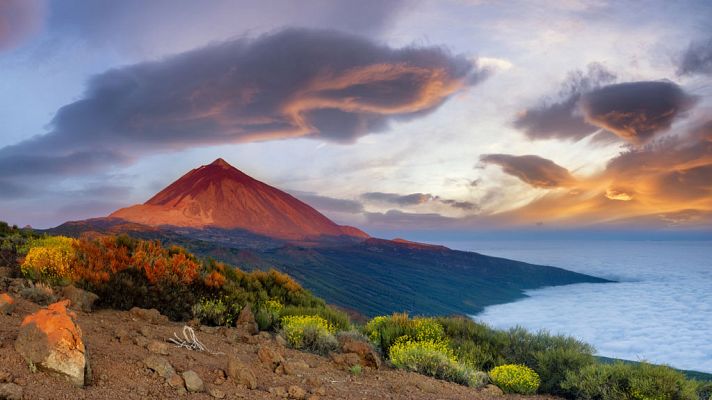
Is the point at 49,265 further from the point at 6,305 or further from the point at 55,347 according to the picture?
the point at 55,347

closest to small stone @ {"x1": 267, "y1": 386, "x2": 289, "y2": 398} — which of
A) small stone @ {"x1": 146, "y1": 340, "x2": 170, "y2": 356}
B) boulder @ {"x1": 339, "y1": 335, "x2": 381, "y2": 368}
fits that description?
small stone @ {"x1": 146, "y1": 340, "x2": 170, "y2": 356}

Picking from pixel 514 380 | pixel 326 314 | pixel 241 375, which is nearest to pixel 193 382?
pixel 241 375

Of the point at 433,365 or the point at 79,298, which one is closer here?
the point at 79,298

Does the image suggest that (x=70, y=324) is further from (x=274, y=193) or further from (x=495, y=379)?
(x=274, y=193)

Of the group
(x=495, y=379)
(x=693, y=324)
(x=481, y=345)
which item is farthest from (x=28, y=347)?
(x=693, y=324)

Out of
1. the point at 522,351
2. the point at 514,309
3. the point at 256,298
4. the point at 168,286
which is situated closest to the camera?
the point at 168,286

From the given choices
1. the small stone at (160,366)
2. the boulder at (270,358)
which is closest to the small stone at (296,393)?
the boulder at (270,358)

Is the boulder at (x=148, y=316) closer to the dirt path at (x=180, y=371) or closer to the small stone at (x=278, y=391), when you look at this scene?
the dirt path at (x=180, y=371)
